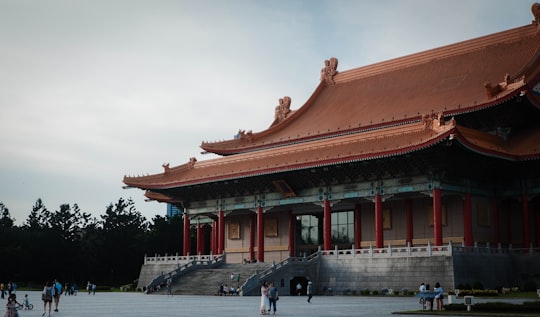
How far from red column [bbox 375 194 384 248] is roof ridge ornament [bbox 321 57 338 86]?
19.8 m

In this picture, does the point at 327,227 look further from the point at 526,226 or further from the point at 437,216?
the point at 526,226

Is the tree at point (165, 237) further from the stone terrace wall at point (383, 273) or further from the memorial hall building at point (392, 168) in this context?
the stone terrace wall at point (383, 273)

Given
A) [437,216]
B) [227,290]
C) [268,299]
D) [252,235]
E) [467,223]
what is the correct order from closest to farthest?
[268,299] < [437,216] < [467,223] < [227,290] < [252,235]

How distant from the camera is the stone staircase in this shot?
46.1 metres

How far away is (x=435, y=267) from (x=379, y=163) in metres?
7.76

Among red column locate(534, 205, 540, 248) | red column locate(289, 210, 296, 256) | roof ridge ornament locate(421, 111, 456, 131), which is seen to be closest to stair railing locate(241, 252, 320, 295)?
red column locate(289, 210, 296, 256)

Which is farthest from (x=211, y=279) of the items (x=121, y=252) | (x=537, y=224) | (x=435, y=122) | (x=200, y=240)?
(x=121, y=252)

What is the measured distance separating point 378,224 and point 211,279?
464 inches

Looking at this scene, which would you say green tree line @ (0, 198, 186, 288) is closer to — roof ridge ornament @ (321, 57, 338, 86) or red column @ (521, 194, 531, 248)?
roof ridge ornament @ (321, 57, 338, 86)

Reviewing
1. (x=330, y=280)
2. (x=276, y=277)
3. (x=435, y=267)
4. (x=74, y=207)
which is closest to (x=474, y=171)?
(x=435, y=267)

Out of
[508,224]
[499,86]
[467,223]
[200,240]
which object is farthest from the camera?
[200,240]

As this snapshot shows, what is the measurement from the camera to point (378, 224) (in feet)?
146

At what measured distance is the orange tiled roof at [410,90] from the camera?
4794cm

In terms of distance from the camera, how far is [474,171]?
43.6 meters
